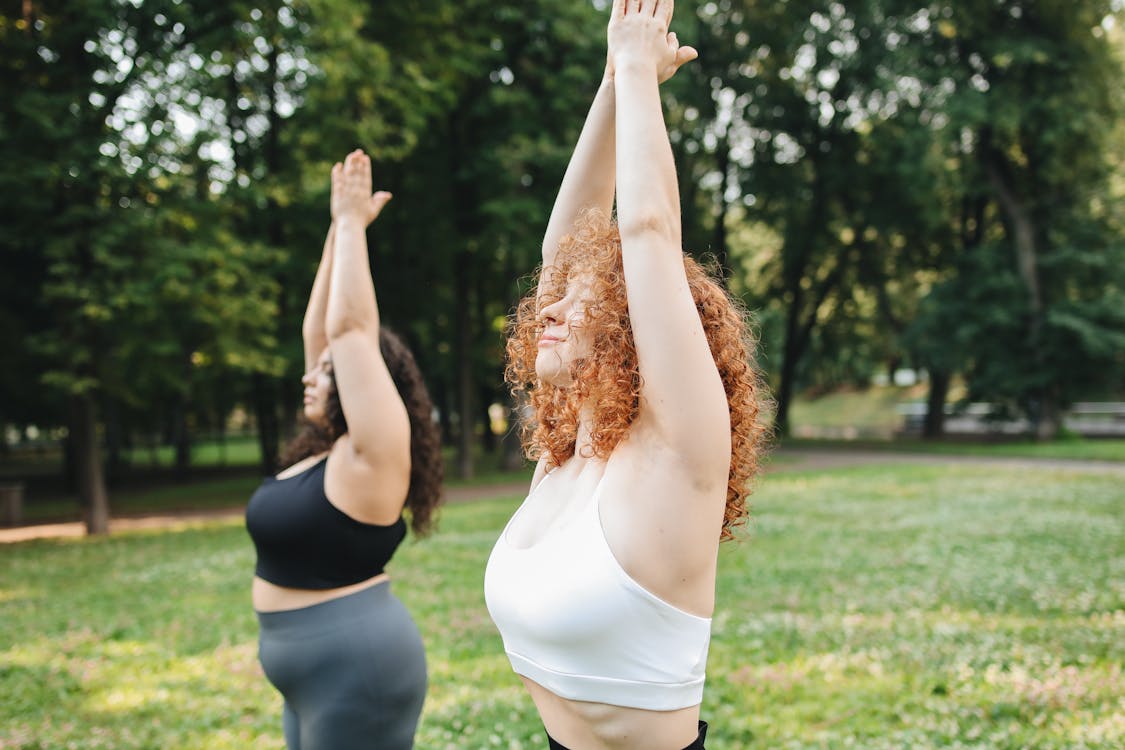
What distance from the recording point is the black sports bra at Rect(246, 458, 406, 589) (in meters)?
2.91

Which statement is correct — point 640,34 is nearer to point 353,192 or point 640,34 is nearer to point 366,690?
point 353,192

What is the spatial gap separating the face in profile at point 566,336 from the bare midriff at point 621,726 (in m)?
0.67

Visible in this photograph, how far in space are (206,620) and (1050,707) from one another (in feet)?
23.2

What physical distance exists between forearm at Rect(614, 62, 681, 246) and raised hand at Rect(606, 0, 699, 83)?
3 centimetres

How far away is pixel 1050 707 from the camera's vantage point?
5.10 meters

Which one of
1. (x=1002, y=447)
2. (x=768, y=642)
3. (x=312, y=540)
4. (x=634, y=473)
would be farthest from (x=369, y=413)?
(x=1002, y=447)

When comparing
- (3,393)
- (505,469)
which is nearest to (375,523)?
(505,469)

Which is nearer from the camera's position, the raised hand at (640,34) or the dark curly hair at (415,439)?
the raised hand at (640,34)

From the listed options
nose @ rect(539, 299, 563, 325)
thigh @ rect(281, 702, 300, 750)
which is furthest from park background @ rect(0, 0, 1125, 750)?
thigh @ rect(281, 702, 300, 750)

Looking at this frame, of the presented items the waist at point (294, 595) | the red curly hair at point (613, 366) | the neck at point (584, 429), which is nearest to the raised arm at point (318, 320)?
the waist at point (294, 595)

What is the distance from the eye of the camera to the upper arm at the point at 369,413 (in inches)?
115

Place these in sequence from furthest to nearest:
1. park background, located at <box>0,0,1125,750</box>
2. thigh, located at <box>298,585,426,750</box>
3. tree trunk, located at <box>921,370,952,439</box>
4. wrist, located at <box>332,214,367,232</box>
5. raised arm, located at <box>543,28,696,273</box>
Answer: tree trunk, located at <box>921,370,952,439</box> < park background, located at <box>0,0,1125,750</box> < wrist, located at <box>332,214,367,232</box> < thigh, located at <box>298,585,426,750</box> < raised arm, located at <box>543,28,696,273</box>

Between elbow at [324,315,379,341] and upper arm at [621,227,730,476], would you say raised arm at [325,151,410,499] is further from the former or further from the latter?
upper arm at [621,227,730,476]

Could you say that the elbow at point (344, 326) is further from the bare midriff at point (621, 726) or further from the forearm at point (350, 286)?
the bare midriff at point (621, 726)
